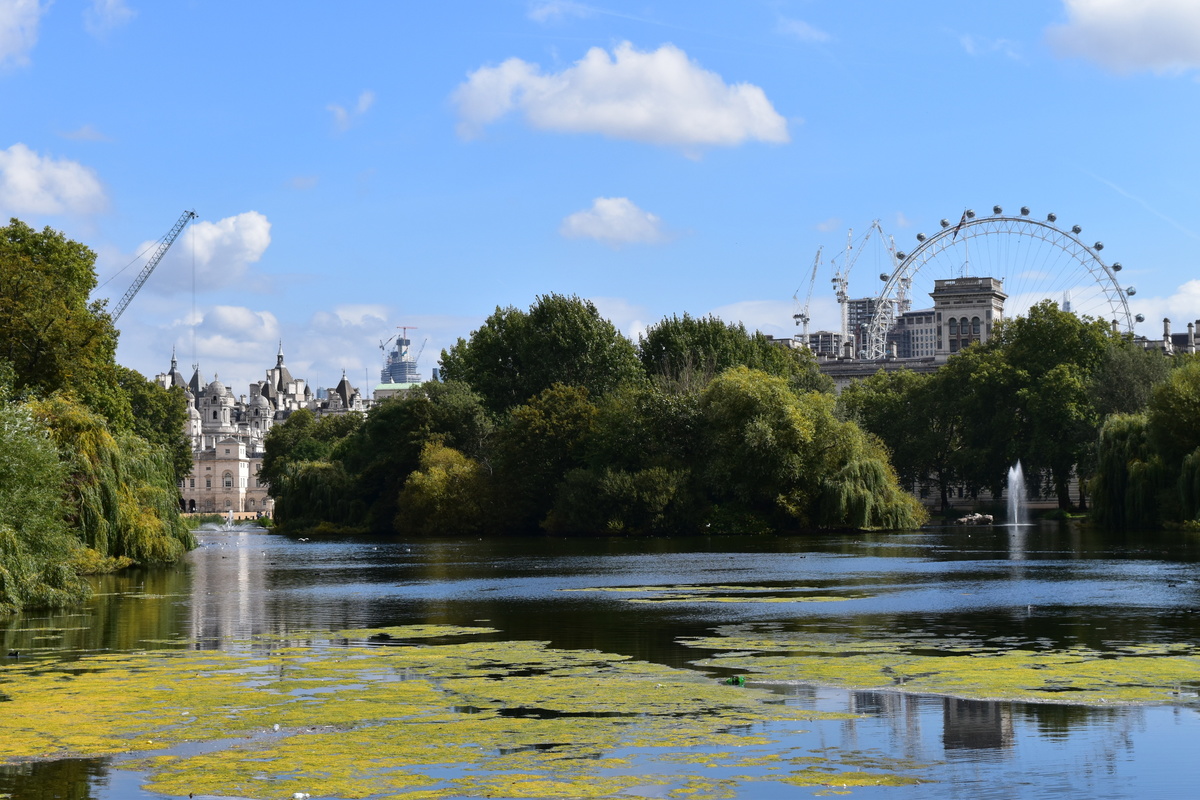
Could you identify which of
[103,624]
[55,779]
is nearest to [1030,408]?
[103,624]

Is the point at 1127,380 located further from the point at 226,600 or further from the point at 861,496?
the point at 226,600

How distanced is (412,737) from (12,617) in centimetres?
1963

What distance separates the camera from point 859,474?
81.4 m

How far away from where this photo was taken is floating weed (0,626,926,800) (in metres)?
15.2

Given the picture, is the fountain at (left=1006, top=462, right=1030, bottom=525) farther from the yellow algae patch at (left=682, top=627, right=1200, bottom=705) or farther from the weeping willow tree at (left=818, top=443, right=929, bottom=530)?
the yellow algae patch at (left=682, top=627, right=1200, bottom=705)

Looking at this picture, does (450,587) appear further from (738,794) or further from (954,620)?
(738,794)

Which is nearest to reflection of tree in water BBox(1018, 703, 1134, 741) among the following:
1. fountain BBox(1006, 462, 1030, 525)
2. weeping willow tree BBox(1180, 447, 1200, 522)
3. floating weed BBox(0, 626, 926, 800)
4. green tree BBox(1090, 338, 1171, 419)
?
floating weed BBox(0, 626, 926, 800)

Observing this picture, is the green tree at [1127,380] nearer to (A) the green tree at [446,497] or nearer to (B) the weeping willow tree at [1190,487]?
(B) the weeping willow tree at [1190,487]

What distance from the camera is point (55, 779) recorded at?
50.9ft

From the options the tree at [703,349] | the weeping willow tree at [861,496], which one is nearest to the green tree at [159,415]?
the tree at [703,349]

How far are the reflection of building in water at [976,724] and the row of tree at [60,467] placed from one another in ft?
72.4

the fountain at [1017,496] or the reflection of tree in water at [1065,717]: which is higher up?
the fountain at [1017,496]

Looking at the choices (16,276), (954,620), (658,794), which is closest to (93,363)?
(16,276)

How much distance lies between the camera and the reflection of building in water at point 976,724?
1680cm
